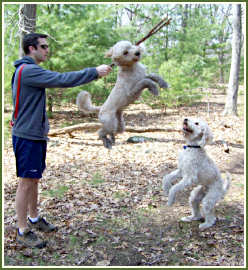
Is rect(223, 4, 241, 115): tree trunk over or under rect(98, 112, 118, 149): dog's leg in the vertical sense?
over

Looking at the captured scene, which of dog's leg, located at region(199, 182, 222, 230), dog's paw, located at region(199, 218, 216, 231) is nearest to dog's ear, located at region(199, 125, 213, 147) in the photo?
dog's leg, located at region(199, 182, 222, 230)

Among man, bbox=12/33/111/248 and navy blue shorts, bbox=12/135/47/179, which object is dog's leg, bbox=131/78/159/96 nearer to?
man, bbox=12/33/111/248

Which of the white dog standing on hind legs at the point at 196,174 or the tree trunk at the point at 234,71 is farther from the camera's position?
the tree trunk at the point at 234,71

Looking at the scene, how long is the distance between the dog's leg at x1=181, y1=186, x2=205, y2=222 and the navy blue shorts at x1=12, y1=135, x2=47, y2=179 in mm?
1730

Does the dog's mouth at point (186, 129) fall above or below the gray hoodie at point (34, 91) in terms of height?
below

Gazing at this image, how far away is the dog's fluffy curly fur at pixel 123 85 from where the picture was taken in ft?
7.51

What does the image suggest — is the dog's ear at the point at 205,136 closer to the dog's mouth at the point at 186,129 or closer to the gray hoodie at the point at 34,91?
the dog's mouth at the point at 186,129

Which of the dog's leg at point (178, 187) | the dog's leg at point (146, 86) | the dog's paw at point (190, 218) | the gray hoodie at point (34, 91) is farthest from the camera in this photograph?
the dog's paw at point (190, 218)

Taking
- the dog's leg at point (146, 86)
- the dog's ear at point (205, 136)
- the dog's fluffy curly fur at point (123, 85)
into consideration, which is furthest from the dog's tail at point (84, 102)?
the dog's ear at point (205, 136)

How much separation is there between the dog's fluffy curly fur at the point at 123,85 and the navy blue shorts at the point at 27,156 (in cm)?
58

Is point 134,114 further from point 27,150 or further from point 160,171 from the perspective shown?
point 27,150

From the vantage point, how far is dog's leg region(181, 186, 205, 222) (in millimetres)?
3174

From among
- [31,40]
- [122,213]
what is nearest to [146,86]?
[31,40]

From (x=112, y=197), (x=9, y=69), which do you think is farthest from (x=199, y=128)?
(x=9, y=69)
